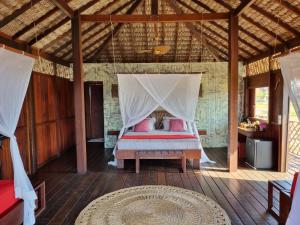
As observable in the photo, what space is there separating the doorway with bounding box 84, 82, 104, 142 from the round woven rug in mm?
4492

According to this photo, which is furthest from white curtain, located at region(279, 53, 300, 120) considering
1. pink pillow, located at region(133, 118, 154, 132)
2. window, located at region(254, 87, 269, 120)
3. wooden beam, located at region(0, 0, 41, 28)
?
wooden beam, located at region(0, 0, 41, 28)

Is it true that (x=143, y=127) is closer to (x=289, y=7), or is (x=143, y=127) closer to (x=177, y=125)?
(x=177, y=125)

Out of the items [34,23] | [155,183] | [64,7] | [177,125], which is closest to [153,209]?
[155,183]

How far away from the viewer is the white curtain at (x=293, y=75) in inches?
93.0

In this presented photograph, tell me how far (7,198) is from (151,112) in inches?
122

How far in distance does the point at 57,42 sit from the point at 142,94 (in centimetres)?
226

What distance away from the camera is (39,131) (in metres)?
4.72

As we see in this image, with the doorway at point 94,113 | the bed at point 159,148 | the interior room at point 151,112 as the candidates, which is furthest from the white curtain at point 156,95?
the doorway at point 94,113

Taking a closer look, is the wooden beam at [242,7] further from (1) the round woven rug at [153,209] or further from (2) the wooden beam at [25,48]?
(2) the wooden beam at [25,48]

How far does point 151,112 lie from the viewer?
4871 mm

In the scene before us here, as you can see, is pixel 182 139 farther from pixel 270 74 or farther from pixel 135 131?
pixel 270 74

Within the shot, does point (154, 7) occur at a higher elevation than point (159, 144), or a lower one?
higher

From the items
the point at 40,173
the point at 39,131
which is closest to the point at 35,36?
the point at 39,131

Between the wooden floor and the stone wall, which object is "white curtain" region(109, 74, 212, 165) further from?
the stone wall
